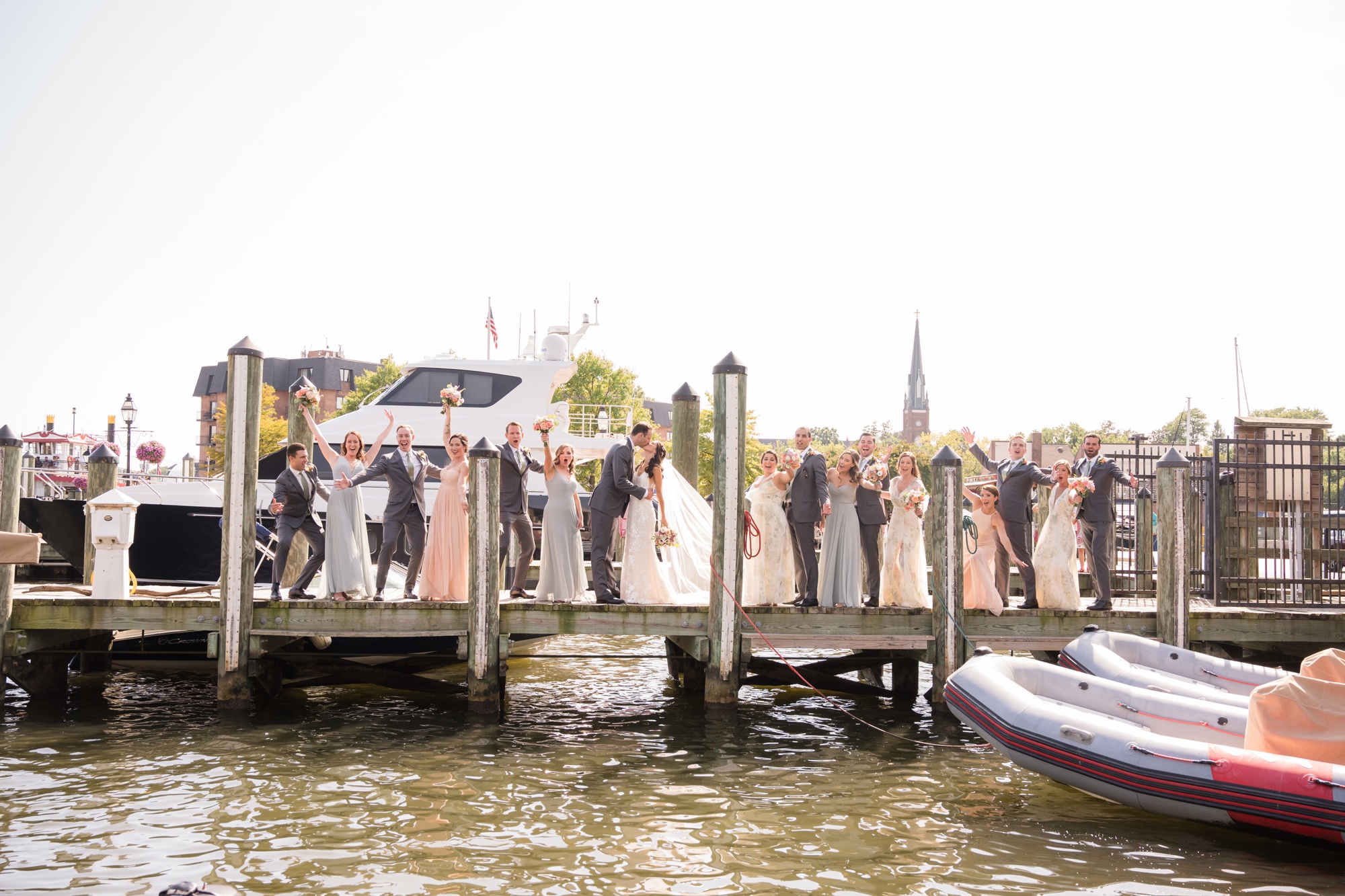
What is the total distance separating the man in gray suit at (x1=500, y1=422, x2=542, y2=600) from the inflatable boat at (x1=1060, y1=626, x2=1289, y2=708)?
206 inches

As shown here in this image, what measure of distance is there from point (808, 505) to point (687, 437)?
9.87 ft

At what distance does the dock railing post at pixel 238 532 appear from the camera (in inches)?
391

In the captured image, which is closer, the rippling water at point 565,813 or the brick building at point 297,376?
the rippling water at point 565,813

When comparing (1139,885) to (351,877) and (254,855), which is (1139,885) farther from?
(254,855)

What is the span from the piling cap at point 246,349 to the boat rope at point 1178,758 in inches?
324

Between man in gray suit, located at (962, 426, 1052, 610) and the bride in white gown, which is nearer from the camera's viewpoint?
the bride in white gown

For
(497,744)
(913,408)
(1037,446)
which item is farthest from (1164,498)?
(913,408)

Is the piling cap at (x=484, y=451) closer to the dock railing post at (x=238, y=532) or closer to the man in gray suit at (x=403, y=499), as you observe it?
the man in gray suit at (x=403, y=499)

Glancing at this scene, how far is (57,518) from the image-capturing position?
1309cm

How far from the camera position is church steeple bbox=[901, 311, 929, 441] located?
147m

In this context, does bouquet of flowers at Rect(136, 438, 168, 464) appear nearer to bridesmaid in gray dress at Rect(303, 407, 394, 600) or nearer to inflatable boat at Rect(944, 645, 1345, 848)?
bridesmaid in gray dress at Rect(303, 407, 394, 600)

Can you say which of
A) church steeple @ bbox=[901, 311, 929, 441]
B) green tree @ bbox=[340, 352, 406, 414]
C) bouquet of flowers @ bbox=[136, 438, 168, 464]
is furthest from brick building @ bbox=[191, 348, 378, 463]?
church steeple @ bbox=[901, 311, 929, 441]

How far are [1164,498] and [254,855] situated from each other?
8615mm

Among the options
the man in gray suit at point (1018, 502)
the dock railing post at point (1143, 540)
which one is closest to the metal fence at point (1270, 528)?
the dock railing post at point (1143, 540)
